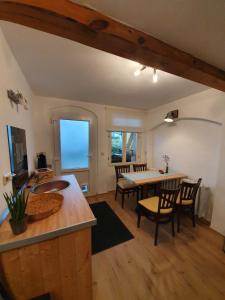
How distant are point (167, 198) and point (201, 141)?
1.59 m

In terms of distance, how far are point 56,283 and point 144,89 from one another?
2864 millimetres

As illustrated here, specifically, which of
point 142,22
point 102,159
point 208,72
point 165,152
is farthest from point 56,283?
point 165,152

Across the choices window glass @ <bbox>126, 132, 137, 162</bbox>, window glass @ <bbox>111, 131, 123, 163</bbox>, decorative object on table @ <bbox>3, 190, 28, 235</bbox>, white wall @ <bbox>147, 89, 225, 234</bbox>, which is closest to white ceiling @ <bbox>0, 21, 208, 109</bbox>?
white wall @ <bbox>147, 89, 225, 234</bbox>

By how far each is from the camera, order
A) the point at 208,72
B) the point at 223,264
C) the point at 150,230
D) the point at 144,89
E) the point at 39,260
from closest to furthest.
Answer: the point at 39,260 → the point at 208,72 → the point at 223,264 → the point at 150,230 → the point at 144,89

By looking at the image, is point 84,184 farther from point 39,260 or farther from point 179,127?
point 179,127

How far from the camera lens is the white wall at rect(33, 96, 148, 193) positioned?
2.91m

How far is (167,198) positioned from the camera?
6.30 ft

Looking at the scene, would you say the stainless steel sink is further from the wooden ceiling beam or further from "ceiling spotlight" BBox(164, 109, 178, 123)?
"ceiling spotlight" BBox(164, 109, 178, 123)

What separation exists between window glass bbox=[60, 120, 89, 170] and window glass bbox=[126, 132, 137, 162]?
4.33 ft

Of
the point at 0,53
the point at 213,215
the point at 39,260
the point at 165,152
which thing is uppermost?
the point at 0,53

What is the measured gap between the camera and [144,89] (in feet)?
8.21

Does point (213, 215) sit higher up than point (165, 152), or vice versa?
point (165, 152)

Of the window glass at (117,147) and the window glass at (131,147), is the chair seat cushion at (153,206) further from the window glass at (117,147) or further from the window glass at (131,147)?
the window glass at (131,147)

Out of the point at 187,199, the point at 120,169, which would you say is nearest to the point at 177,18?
the point at 187,199
